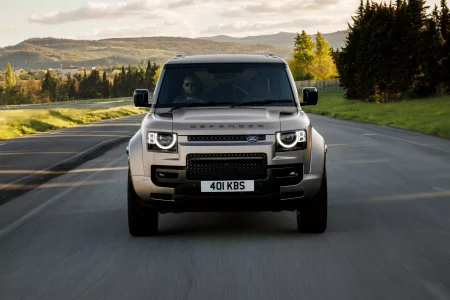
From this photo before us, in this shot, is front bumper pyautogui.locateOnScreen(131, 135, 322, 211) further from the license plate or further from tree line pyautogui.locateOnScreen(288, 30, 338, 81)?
tree line pyautogui.locateOnScreen(288, 30, 338, 81)

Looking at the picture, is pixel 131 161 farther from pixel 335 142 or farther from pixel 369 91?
pixel 369 91

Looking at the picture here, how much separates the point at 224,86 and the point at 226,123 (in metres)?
1.49

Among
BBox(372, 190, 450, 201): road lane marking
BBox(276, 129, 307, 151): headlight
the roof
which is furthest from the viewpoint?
BBox(372, 190, 450, 201): road lane marking

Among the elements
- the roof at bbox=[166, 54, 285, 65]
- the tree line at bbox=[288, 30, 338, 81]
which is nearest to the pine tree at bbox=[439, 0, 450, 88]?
the roof at bbox=[166, 54, 285, 65]

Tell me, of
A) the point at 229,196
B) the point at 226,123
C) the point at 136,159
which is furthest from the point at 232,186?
the point at 136,159

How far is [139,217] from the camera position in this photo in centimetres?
782

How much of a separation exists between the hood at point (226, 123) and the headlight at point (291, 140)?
3.8 inches

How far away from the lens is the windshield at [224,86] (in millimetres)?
8711

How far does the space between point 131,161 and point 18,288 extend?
7.29ft

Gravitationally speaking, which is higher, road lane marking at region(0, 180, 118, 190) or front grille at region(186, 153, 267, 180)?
front grille at region(186, 153, 267, 180)

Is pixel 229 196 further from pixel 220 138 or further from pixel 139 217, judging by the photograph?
pixel 139 217

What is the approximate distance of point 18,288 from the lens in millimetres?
5832

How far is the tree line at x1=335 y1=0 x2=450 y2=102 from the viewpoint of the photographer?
58.4 metres

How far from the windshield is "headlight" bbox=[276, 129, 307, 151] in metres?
1.03
